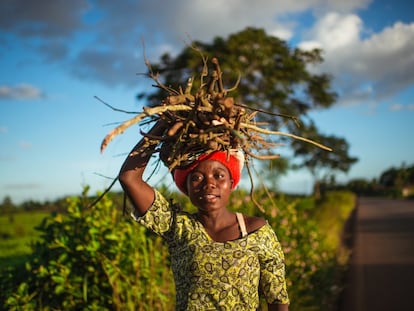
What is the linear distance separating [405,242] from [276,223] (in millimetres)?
6239

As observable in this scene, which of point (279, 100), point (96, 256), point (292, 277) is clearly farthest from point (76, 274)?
point (279, 100)

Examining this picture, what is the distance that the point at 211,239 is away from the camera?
2.31 metres

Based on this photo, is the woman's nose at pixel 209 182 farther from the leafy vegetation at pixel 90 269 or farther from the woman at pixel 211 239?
the leafy vegetation at pixel 90 269

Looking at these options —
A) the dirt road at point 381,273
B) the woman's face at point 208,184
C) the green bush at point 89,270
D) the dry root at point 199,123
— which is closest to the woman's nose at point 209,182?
the woman's face at point 208,184

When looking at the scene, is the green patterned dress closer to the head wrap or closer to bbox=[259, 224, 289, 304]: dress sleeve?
bbox=[259, 224, 289, 304]: dress sleeve

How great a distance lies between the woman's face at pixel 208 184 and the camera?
2.30m

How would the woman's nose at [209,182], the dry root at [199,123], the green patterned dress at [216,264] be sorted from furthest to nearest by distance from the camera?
the woman's nose at [209,182], the green patterned dress at [216,264], the dry root at [199,123]

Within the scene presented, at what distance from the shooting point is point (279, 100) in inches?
701

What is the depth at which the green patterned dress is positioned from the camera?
219cm

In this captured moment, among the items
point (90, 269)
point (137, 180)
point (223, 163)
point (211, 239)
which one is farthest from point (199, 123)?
point (90, 269)

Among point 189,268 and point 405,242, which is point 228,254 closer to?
point 189,268

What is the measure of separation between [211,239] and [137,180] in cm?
50

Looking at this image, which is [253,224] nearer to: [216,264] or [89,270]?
[216,264]

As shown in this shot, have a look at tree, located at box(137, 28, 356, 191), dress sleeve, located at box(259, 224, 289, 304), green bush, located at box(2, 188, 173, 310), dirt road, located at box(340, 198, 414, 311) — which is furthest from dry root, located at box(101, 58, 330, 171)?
tree, located at box(137, 28, 356, 191)
